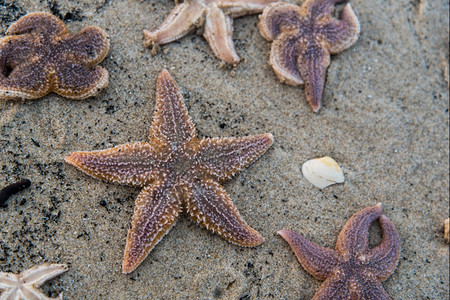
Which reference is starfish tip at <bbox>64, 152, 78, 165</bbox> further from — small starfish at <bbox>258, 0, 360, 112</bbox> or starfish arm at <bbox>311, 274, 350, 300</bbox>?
starfish arm at <bbox>311, 274, 350, 300</bbox>

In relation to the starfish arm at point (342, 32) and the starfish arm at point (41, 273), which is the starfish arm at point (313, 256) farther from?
the starfish arm at point (342, 32)

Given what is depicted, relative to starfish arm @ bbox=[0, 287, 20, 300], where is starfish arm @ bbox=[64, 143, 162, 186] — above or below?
above

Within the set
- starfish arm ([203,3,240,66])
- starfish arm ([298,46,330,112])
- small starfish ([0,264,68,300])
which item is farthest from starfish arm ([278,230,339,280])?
small starfish ([0,264,68,300])

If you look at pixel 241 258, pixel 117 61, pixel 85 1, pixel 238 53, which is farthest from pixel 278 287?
pixel 85 1

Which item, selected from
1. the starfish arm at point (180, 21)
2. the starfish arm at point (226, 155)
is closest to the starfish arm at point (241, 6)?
the starfish arm at point (180, 21)

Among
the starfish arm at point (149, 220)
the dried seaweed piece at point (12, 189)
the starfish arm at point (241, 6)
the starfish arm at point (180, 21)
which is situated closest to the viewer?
the starfish arm at point (149, 220)

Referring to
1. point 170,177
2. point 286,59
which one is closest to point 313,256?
point 170,177
